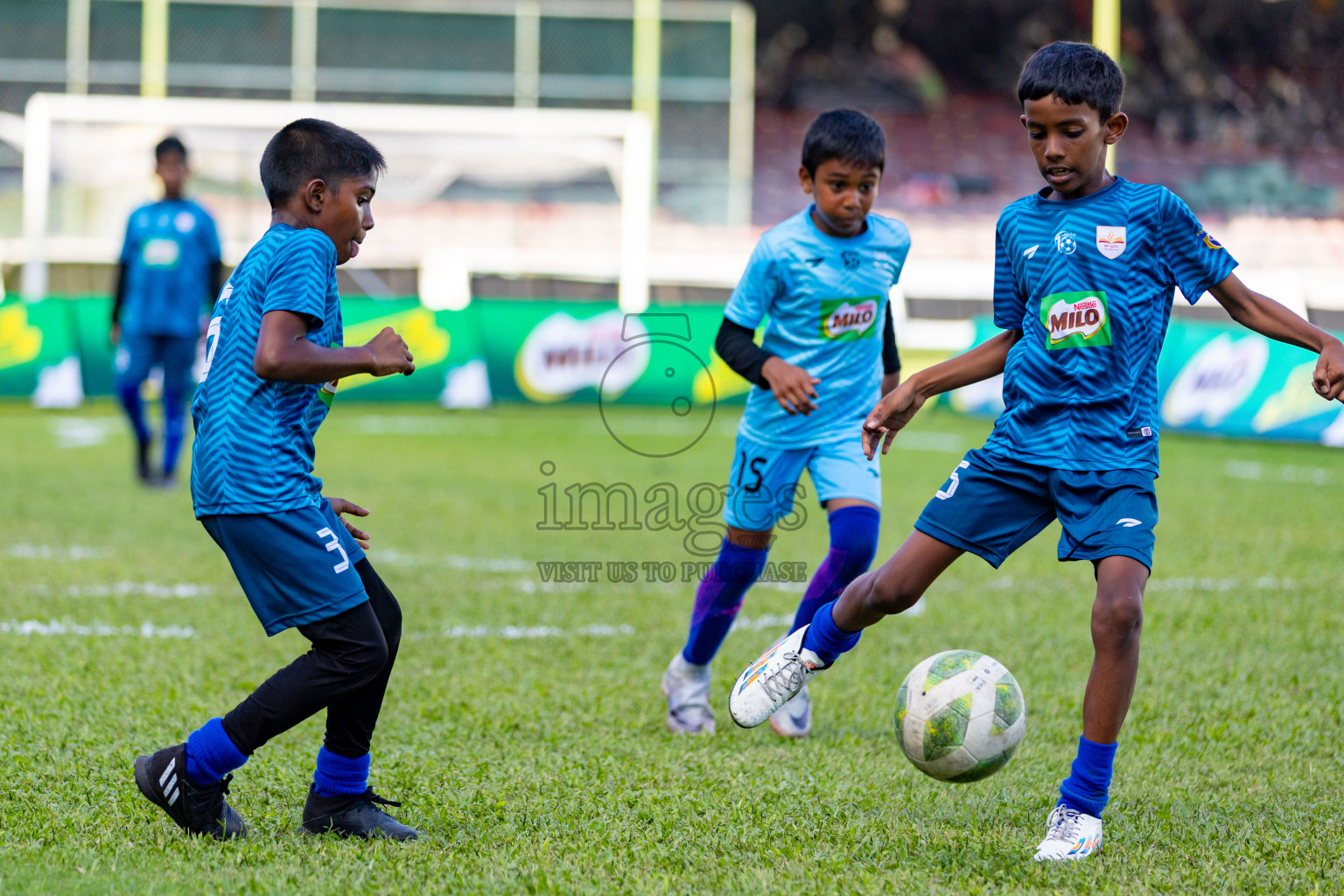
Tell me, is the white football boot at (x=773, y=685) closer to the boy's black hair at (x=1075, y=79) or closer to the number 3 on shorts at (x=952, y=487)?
the number 3 on shorts at (x=952, y=487)

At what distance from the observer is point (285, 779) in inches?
145

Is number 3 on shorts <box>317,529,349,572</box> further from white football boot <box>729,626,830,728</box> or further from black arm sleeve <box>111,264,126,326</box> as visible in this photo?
black arm sleeve <box>111,264,126,326</box>

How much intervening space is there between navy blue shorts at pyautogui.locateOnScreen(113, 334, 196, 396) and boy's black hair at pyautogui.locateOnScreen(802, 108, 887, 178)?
620cm

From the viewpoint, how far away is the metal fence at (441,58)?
20812mm

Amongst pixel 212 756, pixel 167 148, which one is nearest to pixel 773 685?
pixel 212 756

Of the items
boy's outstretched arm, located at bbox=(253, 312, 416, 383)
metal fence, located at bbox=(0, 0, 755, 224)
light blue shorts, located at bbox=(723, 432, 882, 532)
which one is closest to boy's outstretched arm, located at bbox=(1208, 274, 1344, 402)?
light blue shorts, located at bbox=(723, 432, 882, 532)

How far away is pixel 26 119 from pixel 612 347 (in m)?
11.3

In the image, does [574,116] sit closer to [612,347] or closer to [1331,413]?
[612,347]

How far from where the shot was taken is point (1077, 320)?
10.7ft

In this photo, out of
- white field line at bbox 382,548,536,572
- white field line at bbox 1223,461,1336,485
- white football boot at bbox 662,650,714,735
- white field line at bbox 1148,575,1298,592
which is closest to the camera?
white football boot at bbox 662,650,714,735

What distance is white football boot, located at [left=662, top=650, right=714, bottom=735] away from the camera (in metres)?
4.33

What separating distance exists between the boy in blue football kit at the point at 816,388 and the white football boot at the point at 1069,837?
119 centimetres

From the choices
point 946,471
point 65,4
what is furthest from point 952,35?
point 946,471

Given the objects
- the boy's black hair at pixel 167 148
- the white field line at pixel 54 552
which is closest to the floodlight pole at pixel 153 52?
the boy's black hair at pixel 167 148
